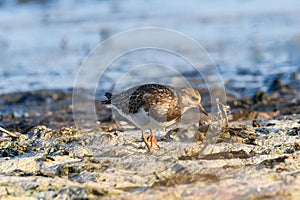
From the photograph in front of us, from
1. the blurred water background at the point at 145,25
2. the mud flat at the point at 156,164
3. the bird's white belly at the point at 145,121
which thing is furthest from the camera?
the blurred water background at the point at 145,25

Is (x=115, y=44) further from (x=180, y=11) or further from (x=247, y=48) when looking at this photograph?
(x=180, y=11)

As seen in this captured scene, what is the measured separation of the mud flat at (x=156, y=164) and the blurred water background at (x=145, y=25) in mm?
5332

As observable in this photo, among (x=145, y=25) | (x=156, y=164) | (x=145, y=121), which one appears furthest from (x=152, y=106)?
(x=145, y=25)

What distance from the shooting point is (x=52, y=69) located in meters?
13.3

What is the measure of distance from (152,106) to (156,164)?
78 cm

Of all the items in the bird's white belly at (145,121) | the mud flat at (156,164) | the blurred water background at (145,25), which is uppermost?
the blurred water background at (145,25)

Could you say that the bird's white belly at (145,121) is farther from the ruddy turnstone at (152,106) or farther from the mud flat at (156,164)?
the mud flat at (156,164)

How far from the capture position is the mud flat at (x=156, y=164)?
167 inches

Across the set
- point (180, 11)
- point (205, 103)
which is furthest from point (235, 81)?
point (180, 11)

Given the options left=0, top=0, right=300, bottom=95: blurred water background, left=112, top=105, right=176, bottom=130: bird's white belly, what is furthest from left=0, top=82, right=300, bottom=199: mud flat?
left=0, top=0, right=300, bottom=95: blurred water background

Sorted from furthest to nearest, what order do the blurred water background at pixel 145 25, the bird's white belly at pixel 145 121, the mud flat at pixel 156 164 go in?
the blurred water background at pixel 145 25 < the bird's white belly at pixel 145 121 < the mud flat at pixel 156 164

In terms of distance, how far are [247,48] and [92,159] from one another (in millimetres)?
10400

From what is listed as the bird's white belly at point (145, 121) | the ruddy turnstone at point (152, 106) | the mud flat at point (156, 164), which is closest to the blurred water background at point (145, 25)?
the mud flat at point (156, 164)

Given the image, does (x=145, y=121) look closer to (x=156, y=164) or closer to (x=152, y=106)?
(x=152, y=106)
